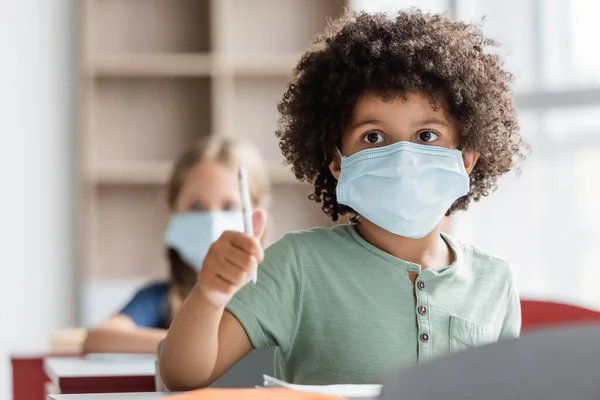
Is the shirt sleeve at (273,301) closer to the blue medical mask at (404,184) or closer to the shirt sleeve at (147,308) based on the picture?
the blue medical mask at (404,184)

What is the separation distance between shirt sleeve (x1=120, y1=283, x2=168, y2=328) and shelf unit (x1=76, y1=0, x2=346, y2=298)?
0.93 m

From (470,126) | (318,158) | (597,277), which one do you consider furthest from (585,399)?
(597,277)

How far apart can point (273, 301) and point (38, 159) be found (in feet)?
7.59

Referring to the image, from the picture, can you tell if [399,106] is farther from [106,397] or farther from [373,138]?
[106,397]

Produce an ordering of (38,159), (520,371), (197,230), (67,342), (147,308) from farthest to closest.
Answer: (38,159) → (147,308) → (197,230) → (67,342) → (520,371)

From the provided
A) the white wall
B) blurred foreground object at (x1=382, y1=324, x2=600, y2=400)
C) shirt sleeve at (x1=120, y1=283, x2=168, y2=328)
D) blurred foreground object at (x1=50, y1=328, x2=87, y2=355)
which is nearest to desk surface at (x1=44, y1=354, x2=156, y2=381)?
blurred foreground object at (x1=50, y1=328, x2=87, y2=355)

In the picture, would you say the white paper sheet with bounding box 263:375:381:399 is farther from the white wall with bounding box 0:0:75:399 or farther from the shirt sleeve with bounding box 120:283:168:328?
the white wall with bounding box 0:0:75:399

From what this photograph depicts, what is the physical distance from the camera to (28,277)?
312cm

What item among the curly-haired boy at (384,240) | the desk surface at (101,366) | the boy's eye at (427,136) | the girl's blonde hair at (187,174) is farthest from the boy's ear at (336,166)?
the girl's blonde hair at (187,174)

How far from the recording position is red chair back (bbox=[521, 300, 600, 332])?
125cm

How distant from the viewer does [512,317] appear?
3.68 ft

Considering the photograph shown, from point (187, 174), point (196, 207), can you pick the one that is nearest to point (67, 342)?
point (196, 207)

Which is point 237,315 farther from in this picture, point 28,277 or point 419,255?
point 28,277

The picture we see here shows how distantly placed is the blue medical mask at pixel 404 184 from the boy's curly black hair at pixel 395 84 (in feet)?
0.18
